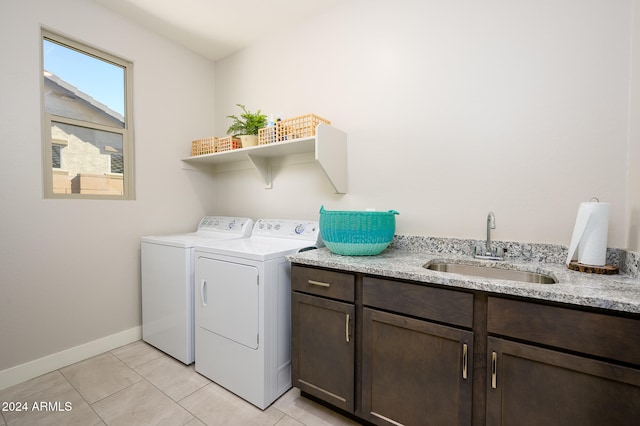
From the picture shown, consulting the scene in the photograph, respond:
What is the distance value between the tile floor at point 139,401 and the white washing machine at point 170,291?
189mm

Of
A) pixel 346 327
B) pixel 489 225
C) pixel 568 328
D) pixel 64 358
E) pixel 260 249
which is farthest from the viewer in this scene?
pixel 64 358

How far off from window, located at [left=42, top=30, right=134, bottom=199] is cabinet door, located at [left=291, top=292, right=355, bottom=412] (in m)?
1.88

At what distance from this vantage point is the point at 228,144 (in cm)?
Result: 241

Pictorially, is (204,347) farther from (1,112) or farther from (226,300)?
(1,112)

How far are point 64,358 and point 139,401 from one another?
0.82 metres

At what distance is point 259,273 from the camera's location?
5.10 ft

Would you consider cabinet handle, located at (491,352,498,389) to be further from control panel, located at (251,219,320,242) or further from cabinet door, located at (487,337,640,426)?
control panel, located at (251,219,320,242)

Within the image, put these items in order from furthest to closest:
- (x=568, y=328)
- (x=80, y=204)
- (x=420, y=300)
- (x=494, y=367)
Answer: (x=80, y=204), (x=420, y=300), (x=494, y=367), (x=568, y=328)

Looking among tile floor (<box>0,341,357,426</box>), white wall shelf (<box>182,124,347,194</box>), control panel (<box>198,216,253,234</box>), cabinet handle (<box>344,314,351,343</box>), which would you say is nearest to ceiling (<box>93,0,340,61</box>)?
white wall shelf (<box>182,124,347,194</box>)

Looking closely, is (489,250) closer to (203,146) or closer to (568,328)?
(568,328)

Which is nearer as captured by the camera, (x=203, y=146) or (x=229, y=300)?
(x=229, y=300)

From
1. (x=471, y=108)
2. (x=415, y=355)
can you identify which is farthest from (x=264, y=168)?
(x=415, y=355)

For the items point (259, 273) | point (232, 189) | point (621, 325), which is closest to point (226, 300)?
point (259, 273)

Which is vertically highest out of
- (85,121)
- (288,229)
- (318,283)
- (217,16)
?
(217,16)
